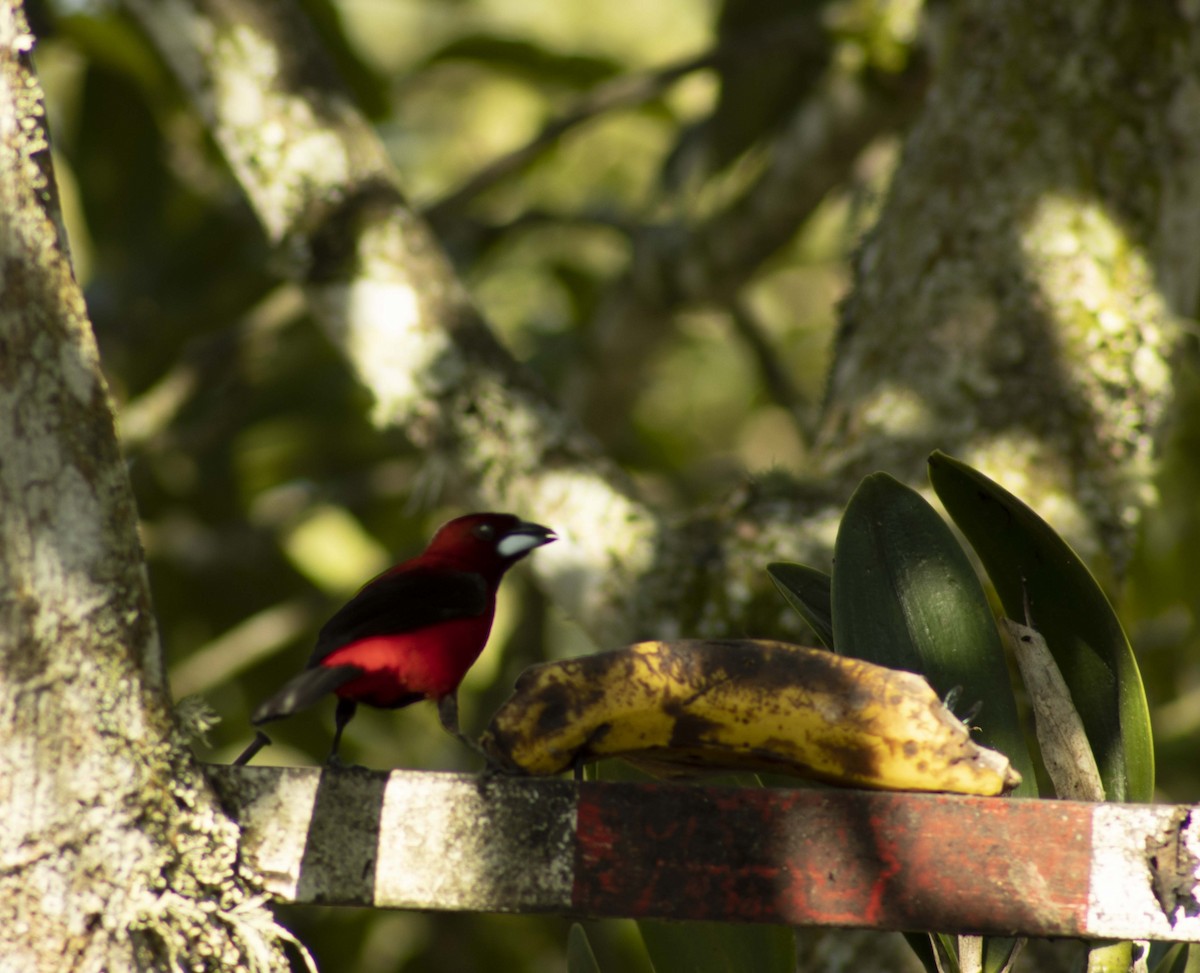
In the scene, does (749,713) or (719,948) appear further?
(719,948)

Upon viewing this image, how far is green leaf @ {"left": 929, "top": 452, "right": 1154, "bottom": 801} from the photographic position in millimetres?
1672

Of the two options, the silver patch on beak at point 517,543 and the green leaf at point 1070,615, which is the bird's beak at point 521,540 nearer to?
the silver patch on beak at point 517,543

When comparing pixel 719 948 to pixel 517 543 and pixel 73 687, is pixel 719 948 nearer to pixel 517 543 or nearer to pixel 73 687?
pixel 517 543

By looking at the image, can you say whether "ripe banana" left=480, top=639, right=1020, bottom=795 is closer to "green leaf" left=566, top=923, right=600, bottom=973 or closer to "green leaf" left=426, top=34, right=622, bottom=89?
"green leaf" left=566, top=923, right=600, bottom=973

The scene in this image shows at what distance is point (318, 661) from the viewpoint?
1776 millimetres

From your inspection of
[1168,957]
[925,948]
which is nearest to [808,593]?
[925,948]

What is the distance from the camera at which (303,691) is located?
1534 mm

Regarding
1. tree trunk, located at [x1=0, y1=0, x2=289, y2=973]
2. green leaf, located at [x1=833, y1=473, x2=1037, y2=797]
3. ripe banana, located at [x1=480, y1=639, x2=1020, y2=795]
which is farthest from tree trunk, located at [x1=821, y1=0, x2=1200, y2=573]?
tree trunk, located at [x1=0, y1=0, x2=289, y2=973]

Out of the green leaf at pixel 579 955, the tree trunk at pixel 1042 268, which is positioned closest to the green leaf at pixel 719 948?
the green leaf at pixel 579 955

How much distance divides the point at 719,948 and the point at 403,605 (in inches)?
25.3

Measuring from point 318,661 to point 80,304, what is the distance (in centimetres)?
56

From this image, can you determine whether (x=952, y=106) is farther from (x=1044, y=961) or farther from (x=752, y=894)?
(x=752, y=894)

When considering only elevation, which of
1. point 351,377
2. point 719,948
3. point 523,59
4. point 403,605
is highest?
point 523,59

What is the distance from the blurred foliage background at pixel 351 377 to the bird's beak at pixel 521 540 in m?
1.72
